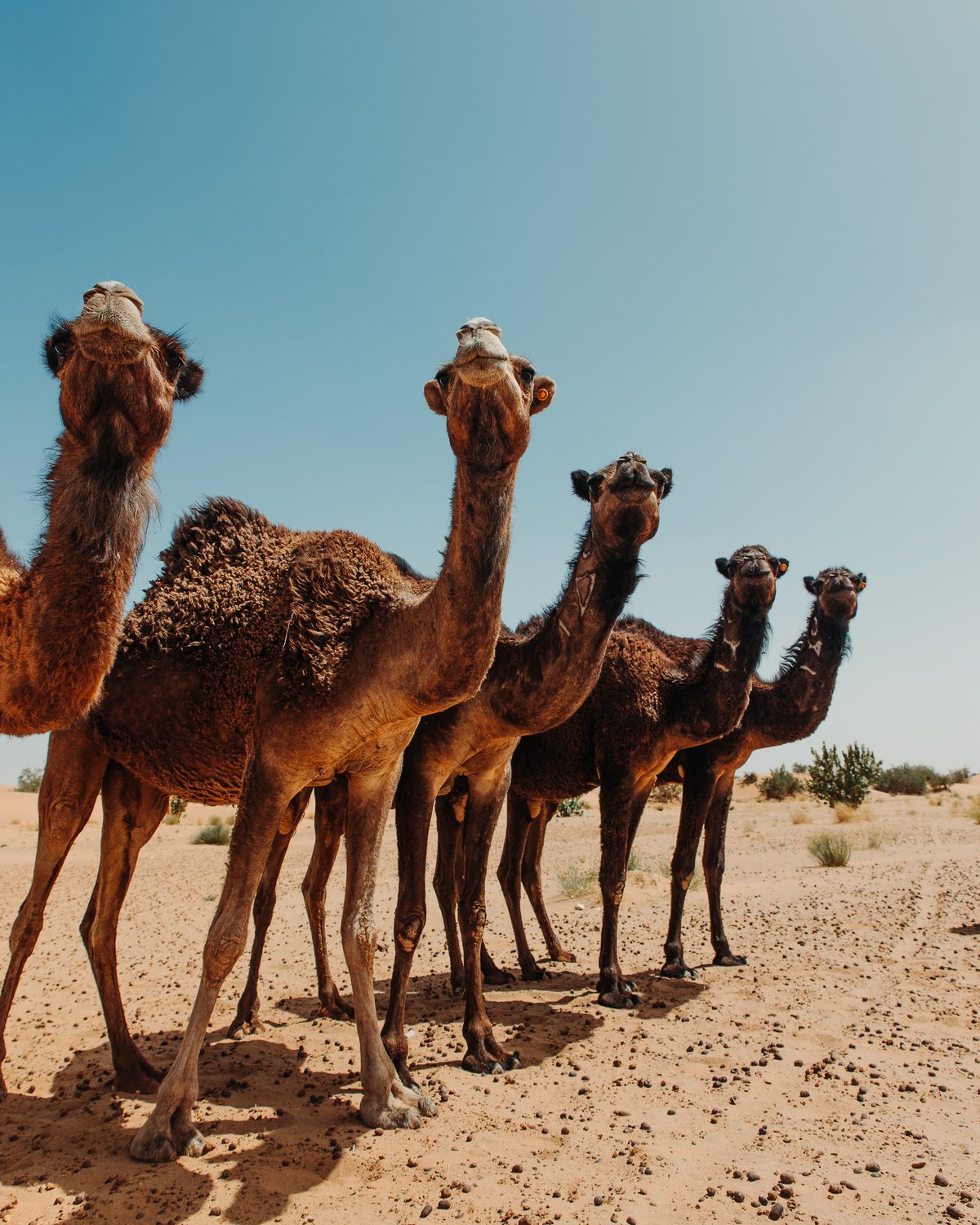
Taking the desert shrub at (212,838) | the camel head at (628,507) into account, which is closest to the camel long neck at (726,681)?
the camel head at (628,507)

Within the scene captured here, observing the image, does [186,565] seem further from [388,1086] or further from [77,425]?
[388,1086]

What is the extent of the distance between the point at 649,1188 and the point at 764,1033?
9.78ft

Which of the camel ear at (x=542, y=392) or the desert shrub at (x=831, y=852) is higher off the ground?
the camel ear at (x=542, y=392)

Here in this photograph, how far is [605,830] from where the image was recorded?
7910 millimetres

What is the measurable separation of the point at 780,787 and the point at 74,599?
123 feet

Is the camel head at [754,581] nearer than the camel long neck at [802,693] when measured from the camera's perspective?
Yes

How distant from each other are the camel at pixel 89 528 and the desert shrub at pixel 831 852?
15972 mm

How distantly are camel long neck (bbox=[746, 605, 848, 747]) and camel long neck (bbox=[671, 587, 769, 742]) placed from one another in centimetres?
200

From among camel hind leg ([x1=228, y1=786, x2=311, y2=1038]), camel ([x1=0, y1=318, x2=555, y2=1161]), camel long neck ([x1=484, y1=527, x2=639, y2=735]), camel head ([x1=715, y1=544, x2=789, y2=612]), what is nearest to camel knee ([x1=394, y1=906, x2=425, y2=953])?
camel ([x1=0, y1=318, x2=555, y2=1161])

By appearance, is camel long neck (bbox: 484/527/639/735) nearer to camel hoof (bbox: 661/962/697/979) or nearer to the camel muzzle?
the camel muzzle

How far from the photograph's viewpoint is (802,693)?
34.4 ft

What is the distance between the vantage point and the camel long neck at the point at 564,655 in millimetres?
5531

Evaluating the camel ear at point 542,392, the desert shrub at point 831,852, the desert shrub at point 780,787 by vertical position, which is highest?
the camel ear at point 542,392

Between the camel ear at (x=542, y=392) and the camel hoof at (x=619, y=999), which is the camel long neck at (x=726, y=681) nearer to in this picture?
the camel hoof at (x=619, y=999)
